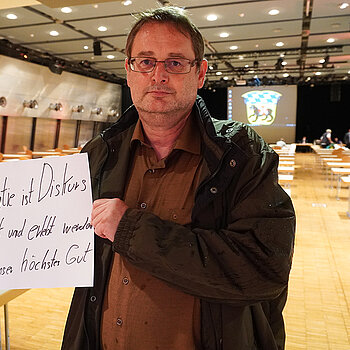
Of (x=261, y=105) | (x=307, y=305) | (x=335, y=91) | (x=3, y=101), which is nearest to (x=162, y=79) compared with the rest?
(x=307, y=305)

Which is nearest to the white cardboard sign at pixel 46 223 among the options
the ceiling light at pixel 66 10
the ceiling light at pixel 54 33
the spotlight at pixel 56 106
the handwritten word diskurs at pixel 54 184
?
the handwritten word diskurs at pixel 54 184

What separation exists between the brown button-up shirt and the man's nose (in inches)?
6.8

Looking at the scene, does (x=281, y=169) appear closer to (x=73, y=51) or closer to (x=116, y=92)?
(x=73, y=51)

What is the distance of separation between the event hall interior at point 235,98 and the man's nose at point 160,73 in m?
0.20

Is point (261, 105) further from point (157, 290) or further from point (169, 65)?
point (157, 290)

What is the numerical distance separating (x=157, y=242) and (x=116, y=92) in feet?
67.6

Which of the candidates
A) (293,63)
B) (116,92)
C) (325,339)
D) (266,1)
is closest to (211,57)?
(293,63)

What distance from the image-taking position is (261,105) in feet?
73.6

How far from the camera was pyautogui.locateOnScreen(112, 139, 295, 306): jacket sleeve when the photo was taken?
888 millimetres

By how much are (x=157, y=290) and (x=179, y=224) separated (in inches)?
8.1

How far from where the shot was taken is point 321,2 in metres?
8.34

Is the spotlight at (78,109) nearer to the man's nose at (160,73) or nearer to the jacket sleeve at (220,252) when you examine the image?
the man's nose at (160,73)

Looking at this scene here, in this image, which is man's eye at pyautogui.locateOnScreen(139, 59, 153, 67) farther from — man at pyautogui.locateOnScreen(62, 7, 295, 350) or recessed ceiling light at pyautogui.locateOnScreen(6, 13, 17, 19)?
recessed ceiling light at pyautogui.locateOnScreen(6, 13, 17, 19)

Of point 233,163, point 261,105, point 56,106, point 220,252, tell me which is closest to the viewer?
point 220,252
